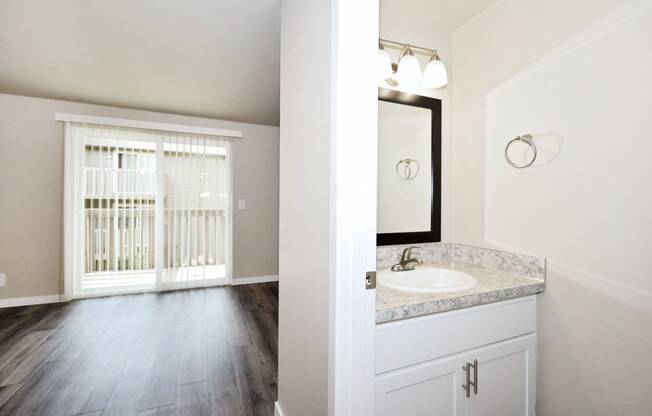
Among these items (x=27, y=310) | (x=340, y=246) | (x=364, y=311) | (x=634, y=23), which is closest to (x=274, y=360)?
(x=364, y=311)

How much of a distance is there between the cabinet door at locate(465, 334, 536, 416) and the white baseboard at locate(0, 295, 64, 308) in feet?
13.5

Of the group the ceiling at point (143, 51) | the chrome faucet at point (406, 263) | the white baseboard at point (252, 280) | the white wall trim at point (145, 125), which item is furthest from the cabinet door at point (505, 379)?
the white wall trim at point (145, 125)

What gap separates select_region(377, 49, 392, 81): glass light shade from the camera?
1.56 meters

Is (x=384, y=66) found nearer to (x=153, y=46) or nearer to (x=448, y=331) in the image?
(x=448, y=331)

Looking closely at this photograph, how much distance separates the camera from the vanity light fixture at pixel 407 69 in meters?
1.58

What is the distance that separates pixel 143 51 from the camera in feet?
6.79

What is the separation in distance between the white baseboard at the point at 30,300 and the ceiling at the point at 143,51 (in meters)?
2.18

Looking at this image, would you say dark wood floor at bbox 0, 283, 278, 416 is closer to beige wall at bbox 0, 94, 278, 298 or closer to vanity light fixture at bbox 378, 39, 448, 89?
beige wall at bbox 0, 94, 278, 298

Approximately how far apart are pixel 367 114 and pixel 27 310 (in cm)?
403

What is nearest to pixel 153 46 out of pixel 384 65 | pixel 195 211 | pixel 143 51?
pixel 143 51

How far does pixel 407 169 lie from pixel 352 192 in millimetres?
1037

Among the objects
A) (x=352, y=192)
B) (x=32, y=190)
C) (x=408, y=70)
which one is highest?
(x=408, y=70)

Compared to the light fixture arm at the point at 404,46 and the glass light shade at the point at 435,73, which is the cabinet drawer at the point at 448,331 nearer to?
the glass light shade at the point at 435,73

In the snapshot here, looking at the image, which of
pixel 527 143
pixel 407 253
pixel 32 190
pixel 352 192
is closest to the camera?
pixel 352 192
